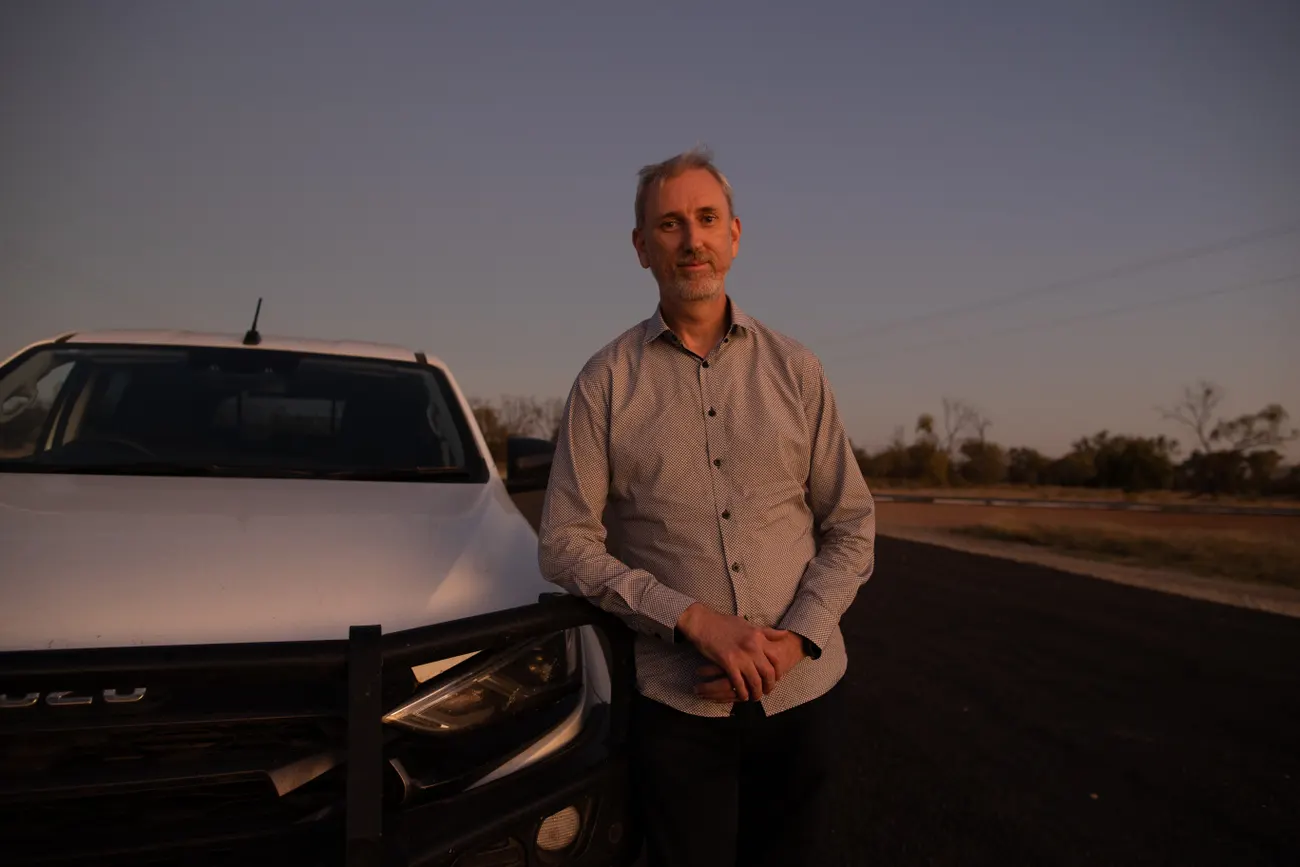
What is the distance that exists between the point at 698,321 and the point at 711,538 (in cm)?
49

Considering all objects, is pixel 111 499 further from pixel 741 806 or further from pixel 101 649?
pixel 741 806

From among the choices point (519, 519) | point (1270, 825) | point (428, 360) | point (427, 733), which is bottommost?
point (1270, 825)

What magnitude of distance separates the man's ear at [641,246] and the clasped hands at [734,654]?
0.80 m

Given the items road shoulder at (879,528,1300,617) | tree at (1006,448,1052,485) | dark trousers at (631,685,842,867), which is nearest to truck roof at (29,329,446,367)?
dark trousers at (631,685,842,867)

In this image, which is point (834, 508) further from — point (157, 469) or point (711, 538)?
point (157, 469)

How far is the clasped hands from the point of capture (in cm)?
181

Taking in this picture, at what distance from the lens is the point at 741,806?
201 cm

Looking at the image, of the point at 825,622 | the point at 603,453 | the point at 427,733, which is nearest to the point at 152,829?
the point at 427,733

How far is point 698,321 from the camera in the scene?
210cm

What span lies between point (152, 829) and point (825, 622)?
4.20 ft

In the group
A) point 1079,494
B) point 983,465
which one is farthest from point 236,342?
point 983,465

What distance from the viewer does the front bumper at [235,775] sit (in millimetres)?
1540

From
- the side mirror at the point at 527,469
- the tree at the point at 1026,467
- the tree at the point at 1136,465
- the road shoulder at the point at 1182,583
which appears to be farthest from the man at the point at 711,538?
the tree at the point at 1026,467

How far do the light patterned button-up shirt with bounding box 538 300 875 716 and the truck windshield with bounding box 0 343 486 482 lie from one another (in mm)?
1149
